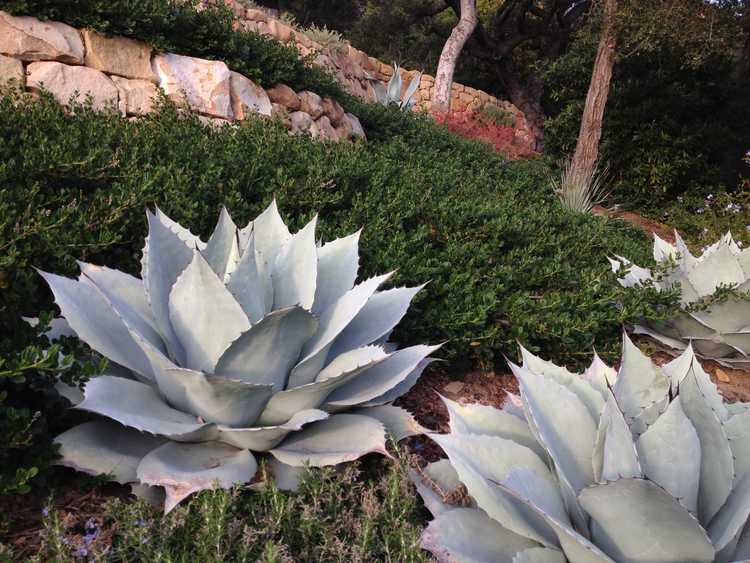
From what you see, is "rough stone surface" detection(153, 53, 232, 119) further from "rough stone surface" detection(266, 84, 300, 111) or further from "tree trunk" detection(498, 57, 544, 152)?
"tree trunk" detection(498, 57, 544, 152)

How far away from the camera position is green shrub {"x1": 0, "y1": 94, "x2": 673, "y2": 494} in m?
2.14

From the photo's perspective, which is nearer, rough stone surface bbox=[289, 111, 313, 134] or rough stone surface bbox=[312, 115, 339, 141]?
rough stone surface bbox=[289, 111, 313, 134]

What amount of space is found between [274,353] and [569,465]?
0.89 meters

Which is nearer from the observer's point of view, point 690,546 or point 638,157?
point 690,546

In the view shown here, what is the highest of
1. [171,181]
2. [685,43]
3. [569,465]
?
[685,43]

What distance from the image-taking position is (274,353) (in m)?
1.75

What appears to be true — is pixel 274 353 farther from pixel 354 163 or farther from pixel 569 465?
pixel 354 163

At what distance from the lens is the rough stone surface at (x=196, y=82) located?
537cm

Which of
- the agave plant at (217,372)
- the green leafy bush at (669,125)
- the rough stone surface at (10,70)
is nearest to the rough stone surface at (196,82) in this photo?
the rough stone surface at (10,70)

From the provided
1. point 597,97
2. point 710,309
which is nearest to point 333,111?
point 597,97

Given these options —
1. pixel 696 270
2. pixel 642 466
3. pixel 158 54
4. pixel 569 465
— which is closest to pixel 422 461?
pixel 569 465

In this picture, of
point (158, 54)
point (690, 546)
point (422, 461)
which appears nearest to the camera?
point (690, 546)

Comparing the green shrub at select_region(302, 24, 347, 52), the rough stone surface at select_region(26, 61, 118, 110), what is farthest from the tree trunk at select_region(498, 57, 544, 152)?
the rough stone surface at select_region(26, 61, 118, 110)

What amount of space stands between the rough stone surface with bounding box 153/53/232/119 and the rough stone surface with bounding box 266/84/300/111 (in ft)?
2.42
